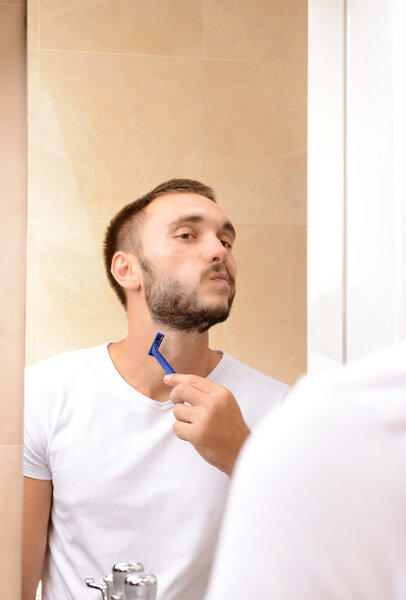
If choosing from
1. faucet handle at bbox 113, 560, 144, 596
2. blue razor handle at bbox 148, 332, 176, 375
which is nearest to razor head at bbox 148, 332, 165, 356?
blue razor handle at bbox 148, 332, 176, 375

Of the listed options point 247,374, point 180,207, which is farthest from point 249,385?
point 180,207

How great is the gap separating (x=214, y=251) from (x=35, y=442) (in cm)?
29

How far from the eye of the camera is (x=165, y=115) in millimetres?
709

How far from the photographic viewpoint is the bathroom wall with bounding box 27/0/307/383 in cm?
69

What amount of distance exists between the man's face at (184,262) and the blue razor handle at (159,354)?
17 millimetres

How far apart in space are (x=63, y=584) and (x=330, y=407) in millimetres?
620

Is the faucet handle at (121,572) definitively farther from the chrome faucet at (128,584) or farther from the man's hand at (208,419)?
the man's hand at (208,419)

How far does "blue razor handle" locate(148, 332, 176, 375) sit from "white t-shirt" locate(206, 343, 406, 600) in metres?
0.54

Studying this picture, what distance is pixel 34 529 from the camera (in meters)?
0.65

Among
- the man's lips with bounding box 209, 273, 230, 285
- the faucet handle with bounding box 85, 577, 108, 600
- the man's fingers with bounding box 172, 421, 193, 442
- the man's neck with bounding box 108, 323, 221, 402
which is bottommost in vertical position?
the faucet handle with bounding box 85, 577, 108, 600

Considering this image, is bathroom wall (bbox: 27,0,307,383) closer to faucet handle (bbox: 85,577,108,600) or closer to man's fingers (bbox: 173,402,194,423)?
man's fingers (bbox: 173,402,194,423)

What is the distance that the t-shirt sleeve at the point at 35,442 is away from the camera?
2.15 feet

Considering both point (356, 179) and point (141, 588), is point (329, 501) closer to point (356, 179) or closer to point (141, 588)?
point (356, 179)

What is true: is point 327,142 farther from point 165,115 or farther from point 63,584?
point 63,584
